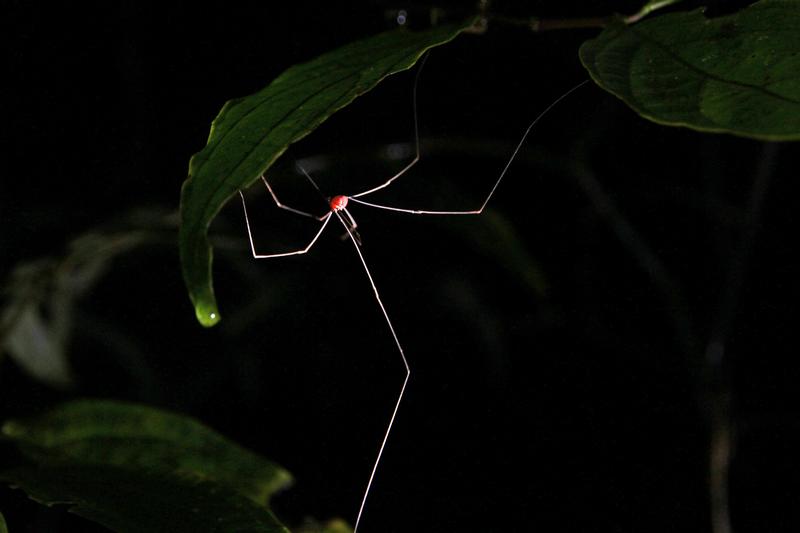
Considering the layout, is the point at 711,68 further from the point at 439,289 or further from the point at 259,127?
the point at 439,289

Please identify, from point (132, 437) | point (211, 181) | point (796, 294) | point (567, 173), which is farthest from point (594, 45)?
point (796, 294)

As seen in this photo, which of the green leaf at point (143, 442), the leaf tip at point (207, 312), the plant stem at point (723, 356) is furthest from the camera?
the plant stem at point (723, 356)

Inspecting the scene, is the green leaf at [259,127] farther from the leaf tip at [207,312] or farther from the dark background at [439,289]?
the dark background at [439,289]

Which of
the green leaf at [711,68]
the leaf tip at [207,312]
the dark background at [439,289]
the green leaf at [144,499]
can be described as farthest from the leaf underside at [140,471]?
the dark background at [439,289]

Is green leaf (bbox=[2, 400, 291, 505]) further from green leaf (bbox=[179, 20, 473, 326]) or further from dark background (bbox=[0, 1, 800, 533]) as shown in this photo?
dark background (bbox=[0, 1, 800, 533])

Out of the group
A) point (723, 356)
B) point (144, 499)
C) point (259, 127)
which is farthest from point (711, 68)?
point (723, 356)

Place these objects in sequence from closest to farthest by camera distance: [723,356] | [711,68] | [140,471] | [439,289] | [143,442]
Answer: [711,68] < [140,471] < [143,442] < [723,356] < [439,289]
